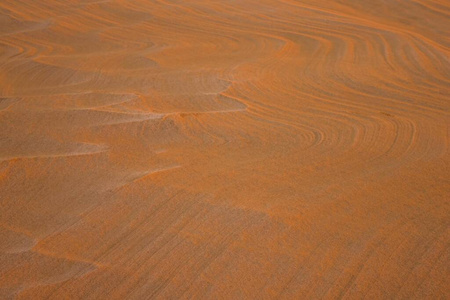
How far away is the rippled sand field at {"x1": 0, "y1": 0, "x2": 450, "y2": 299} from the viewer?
1.82m

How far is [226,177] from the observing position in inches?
98.1

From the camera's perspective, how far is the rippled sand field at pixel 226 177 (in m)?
1.82

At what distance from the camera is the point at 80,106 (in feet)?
11.7

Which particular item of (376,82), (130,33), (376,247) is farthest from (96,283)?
(130,33)

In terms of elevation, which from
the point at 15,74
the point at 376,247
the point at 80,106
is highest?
the point at 376,247

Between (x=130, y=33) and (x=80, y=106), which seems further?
(x=130, y=33)

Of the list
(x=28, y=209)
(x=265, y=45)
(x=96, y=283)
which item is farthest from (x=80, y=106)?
(x=265, y=45)

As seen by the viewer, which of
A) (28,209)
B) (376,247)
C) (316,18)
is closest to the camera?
(376,247)

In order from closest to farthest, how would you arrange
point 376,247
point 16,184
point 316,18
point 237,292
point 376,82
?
point 237,292, point 376,247, point 16,184, point 376,82, point 316,18

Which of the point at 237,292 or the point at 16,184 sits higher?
the point at 237,292

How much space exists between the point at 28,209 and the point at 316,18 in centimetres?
654

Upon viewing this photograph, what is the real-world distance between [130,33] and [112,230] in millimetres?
5367

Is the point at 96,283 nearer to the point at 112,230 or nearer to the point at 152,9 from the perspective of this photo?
the point at 112,230

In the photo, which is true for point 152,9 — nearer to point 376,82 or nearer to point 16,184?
point 376,82
